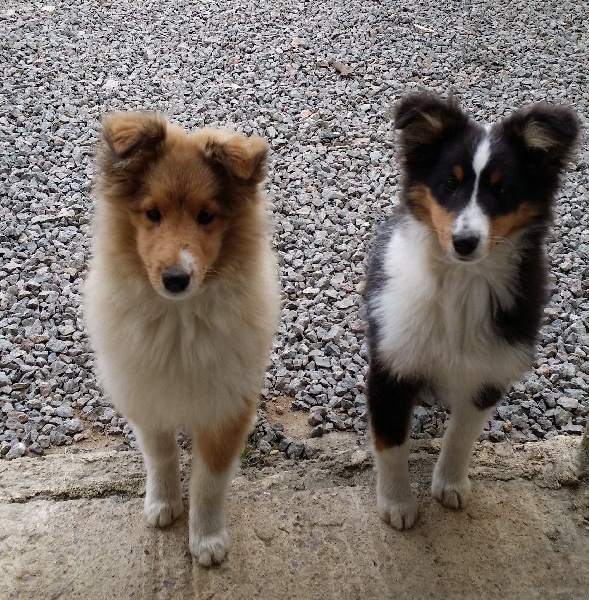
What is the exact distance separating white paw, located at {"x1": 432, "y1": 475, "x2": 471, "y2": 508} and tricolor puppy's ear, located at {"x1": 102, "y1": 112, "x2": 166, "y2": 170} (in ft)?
5.27

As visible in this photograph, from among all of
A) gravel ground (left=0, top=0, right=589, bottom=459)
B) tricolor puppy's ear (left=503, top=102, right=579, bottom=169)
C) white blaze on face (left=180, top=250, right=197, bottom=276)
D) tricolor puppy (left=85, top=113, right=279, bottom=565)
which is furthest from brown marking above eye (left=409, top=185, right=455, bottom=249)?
white blaze on face (left=180, top=250, right=197, bottom=276)

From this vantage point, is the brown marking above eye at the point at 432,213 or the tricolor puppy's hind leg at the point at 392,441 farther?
the tricolor puppy's hind leg at the point at 392,441

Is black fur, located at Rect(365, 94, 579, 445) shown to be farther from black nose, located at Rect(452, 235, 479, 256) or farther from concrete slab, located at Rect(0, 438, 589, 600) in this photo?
concrete slab, located at Rect(0, 438, 589, 600)

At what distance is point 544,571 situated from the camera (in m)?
2.12

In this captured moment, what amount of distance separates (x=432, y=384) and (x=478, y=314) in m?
0.33

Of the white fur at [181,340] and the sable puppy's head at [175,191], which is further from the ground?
the sable puppy's head at [175,191]

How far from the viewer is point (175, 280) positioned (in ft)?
5.38

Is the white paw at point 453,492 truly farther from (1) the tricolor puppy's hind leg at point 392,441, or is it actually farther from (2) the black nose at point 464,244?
(2) the black nose at point 464,244

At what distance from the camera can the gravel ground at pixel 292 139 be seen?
9.21 ft

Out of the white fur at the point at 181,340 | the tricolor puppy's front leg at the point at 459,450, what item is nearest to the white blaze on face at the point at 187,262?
the white fur at the point at 181,340

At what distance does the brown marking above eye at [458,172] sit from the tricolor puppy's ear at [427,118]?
0.14 meters

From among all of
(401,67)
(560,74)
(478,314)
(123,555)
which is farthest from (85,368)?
(560,74)

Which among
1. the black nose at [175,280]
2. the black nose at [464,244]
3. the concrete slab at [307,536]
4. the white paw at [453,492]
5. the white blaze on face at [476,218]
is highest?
the white blaze on face at [476,218]

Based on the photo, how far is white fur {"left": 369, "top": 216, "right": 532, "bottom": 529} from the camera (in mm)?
2025
